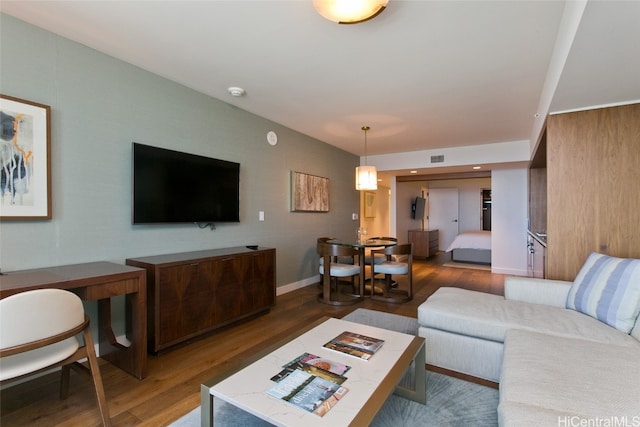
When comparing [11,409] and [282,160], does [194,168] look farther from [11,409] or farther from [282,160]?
[11,409]

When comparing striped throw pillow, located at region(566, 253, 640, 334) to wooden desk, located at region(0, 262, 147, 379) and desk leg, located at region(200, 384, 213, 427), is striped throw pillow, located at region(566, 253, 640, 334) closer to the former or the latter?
desk leg, located at region(200, 384, 213, 427)

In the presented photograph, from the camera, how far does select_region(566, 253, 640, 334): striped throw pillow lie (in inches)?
70.9

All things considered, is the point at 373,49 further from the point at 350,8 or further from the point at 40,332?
the point at 40,332

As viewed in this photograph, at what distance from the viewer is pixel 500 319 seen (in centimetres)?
201

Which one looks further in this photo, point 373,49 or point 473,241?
point 473,241

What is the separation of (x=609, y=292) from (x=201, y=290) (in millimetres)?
3000

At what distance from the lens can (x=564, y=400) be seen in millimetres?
1129

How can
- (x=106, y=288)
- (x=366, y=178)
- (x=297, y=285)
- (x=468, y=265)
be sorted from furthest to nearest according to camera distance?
1. (x=468, y=265)
2. (x=297, y=285)
3. (x=366, y=178)
4. (x=106, y=288)

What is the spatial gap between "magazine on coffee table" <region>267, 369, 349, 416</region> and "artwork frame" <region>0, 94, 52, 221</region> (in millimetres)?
2042

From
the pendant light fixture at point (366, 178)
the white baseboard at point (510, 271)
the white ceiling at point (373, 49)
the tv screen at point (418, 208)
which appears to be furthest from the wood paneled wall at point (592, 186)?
the tv screen at point (418, 208)

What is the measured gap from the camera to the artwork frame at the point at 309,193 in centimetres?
436

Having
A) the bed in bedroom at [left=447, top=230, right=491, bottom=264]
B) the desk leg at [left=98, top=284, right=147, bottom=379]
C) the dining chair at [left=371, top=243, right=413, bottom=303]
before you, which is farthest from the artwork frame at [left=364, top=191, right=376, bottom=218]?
the desk leg at [left=98, top=284, right=147, bottom=379]

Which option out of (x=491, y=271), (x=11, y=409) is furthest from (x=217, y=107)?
(x=491, y=271)

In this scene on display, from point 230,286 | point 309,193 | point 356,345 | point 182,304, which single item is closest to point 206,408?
point 356,345
